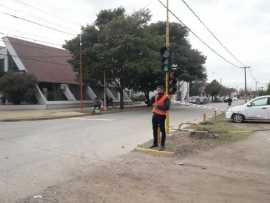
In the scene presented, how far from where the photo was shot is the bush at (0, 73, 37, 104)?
32.6 m

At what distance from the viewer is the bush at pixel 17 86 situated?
107ft

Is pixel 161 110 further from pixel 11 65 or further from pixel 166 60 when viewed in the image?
pixel 11 65

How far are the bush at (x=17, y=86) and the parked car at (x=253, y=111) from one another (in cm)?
2246

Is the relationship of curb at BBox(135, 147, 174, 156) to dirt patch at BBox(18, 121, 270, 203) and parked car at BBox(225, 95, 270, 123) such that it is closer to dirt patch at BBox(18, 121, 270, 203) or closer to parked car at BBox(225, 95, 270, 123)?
dirt patch at BBox(18, 121, 270, 203)

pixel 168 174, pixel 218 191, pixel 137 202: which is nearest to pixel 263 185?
pixel 218 191

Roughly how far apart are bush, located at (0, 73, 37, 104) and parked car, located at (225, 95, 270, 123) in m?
22.5

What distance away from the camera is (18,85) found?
107 ft

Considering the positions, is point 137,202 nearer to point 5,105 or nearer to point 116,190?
point 116,190

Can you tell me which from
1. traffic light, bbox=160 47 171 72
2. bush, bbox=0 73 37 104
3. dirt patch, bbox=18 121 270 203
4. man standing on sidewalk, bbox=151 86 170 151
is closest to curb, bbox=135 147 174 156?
dirt patch, bbox=18 121 270 203

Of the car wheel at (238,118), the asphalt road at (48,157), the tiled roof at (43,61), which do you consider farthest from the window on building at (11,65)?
the car wheel at (238,118)

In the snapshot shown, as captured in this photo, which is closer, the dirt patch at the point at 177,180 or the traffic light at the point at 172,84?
the dirt patch at the point at 177,180

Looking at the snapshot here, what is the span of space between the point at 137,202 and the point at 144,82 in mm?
36672

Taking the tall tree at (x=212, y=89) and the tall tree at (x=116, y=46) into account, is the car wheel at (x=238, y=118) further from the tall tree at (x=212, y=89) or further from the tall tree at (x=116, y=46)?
the tall tree at (x=212, y=89)

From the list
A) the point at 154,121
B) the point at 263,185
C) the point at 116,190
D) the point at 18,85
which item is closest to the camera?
the point at 116,190
